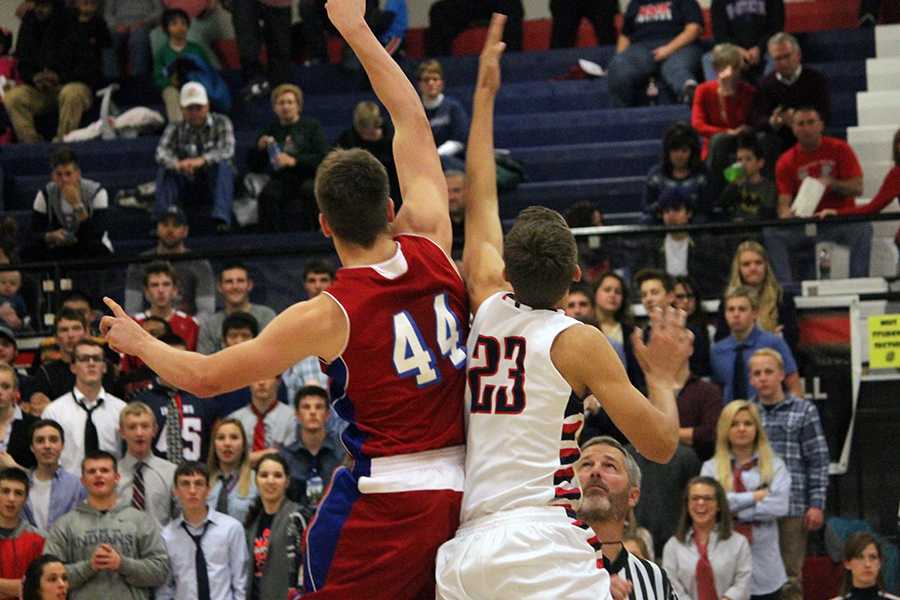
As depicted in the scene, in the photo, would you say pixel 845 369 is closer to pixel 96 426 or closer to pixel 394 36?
pixel 96 426

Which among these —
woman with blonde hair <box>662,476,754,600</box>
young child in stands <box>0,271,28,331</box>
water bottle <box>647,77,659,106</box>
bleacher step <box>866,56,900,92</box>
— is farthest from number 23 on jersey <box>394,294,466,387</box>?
bleacher step <box>866,56,900,92</box>

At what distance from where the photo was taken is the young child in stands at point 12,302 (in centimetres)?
1109

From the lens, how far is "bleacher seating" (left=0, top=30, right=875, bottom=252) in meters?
14.1

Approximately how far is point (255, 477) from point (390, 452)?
512 centimetres

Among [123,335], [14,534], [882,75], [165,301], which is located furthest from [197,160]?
[123,335]

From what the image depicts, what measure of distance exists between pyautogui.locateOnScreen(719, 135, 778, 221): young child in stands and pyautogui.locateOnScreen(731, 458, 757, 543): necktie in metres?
2.55

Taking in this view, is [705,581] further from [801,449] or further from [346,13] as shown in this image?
[346,13]

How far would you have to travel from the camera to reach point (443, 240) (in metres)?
4.98

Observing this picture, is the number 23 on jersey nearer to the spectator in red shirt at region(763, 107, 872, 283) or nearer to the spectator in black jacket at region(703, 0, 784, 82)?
the spectator in red shirt at region(763, 107, 872, 283)

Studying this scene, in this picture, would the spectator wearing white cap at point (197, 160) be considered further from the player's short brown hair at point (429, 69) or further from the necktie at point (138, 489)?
the necktie at point (138, 489)

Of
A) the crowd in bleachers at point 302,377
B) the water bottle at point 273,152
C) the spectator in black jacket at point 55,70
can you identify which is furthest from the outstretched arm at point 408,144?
the spectator in black jacket at point 55,70

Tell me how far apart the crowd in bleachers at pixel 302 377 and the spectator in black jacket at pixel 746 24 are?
27 centimetres

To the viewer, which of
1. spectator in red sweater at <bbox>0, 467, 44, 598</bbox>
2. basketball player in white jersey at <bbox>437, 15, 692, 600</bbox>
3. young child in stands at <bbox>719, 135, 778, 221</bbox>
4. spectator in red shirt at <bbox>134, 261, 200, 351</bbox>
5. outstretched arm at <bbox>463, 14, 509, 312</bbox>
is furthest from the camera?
young child in stands at <bbox>719, 135, 778, 221</bbox>

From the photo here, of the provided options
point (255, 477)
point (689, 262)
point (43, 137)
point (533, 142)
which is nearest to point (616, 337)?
point (689, 262)
